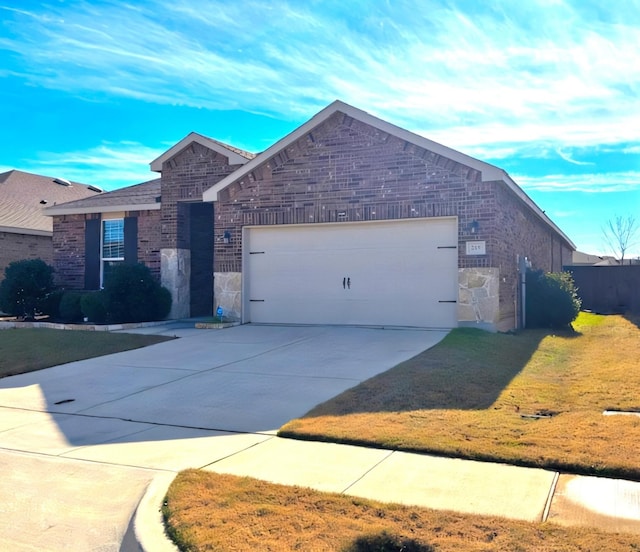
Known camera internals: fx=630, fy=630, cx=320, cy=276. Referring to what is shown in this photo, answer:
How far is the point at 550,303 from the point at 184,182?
10660 millimetres

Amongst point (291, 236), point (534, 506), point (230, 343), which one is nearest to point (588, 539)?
point (534, 506)

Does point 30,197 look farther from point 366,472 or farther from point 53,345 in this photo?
point 366,472

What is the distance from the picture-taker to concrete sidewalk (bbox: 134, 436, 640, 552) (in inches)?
172

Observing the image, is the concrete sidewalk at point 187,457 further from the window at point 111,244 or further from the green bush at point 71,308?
the window at point 111,244

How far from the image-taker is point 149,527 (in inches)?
173

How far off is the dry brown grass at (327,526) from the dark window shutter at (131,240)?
14593 millimetres

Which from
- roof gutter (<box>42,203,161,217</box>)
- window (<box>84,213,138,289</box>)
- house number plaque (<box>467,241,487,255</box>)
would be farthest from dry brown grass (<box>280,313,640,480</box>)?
window (<box>84,213,138,289</box>)

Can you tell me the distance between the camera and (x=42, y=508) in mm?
5027

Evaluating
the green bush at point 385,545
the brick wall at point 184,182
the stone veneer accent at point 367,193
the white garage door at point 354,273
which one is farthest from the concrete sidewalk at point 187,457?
the brick wall at point 184,182

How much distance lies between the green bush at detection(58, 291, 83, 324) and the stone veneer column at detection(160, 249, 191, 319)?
2382 mm

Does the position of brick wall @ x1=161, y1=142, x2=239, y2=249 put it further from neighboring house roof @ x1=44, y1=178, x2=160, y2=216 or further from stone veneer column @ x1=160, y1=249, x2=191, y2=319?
neighboring house roof @ x1=44, y1=178, x2=160, y2=216

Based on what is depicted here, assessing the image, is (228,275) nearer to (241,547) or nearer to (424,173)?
(424,173)

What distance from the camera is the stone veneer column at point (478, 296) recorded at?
534 inches

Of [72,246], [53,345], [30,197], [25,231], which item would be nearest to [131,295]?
Answer: [53,345]
